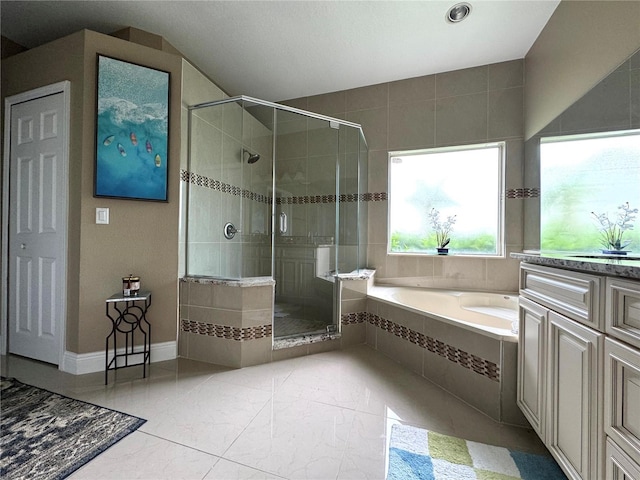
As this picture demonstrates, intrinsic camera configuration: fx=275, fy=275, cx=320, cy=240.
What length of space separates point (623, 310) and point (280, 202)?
2.39 metres

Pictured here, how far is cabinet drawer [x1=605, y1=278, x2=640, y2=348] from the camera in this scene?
0.73 meters

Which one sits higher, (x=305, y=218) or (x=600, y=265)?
(x=305, y=218)

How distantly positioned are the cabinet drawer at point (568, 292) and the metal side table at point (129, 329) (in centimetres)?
231

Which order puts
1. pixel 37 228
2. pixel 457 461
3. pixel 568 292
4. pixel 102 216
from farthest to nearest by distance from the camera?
1. pixel 37 228
2. pixel 102 216
3. pixel 457 461
4. pixel 568 292

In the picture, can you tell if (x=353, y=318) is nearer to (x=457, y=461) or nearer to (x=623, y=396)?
(x=457, y=461)

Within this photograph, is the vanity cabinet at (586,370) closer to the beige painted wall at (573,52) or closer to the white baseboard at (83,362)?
the beige painted wall at (573,52)

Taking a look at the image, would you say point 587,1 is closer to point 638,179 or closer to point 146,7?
point 638,179

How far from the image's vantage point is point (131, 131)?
2029 mm

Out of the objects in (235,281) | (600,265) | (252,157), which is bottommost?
(235,281)

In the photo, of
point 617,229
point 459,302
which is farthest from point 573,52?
point 459,302

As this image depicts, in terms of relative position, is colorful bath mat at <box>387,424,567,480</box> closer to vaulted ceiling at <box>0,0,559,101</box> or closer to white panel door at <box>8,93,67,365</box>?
white panel door at <box>8,93,67,365</box>

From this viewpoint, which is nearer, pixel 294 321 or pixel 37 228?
pixel 37 228

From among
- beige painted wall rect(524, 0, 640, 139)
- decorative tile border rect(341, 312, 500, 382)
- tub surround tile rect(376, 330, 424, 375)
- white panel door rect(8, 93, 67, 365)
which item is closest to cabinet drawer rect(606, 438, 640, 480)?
decorative tile border rect(341, 312, 500, 382)

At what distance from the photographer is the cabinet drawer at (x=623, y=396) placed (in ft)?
2.33
